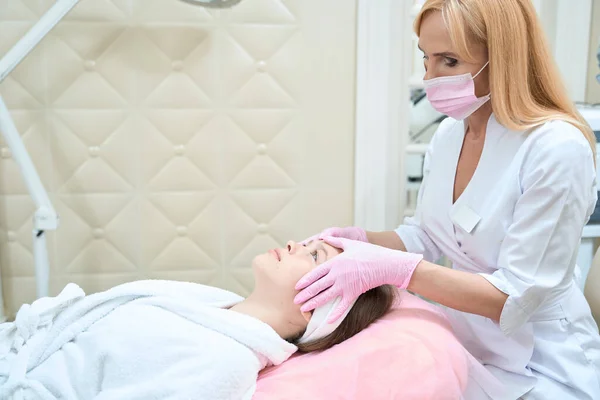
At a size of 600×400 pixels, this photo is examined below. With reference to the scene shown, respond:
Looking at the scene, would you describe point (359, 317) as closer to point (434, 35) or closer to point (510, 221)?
point (510, 221)

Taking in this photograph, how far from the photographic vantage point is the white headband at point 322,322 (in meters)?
1.39

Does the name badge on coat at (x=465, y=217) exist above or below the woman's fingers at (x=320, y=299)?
above

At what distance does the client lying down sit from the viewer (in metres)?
1.20

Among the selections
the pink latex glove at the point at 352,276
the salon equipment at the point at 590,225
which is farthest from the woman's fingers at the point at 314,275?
the salon equipment at the point at 590,225

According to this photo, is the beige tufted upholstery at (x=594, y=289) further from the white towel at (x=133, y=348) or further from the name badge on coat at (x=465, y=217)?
the white towel at (x=133, y=348)

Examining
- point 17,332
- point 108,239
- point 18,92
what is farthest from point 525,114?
point 18,92

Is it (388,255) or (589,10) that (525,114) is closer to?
(388,255)

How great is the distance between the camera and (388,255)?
54.5 inches

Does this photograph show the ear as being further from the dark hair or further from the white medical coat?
the white medical coat

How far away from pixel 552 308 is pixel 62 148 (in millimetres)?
1530

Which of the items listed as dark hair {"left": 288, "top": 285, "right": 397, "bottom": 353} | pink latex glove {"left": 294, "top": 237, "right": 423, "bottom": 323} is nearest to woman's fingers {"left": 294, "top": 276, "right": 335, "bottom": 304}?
pink latex glove {"left": 294, "top": 237, "right": 423, "bottom": 323}

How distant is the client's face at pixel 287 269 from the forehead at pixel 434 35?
21.1 inches

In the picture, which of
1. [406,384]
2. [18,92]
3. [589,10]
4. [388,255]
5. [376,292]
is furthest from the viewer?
[589,10]

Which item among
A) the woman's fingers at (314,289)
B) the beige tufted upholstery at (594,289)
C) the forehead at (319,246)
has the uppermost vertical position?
the forehead at (319,246)
